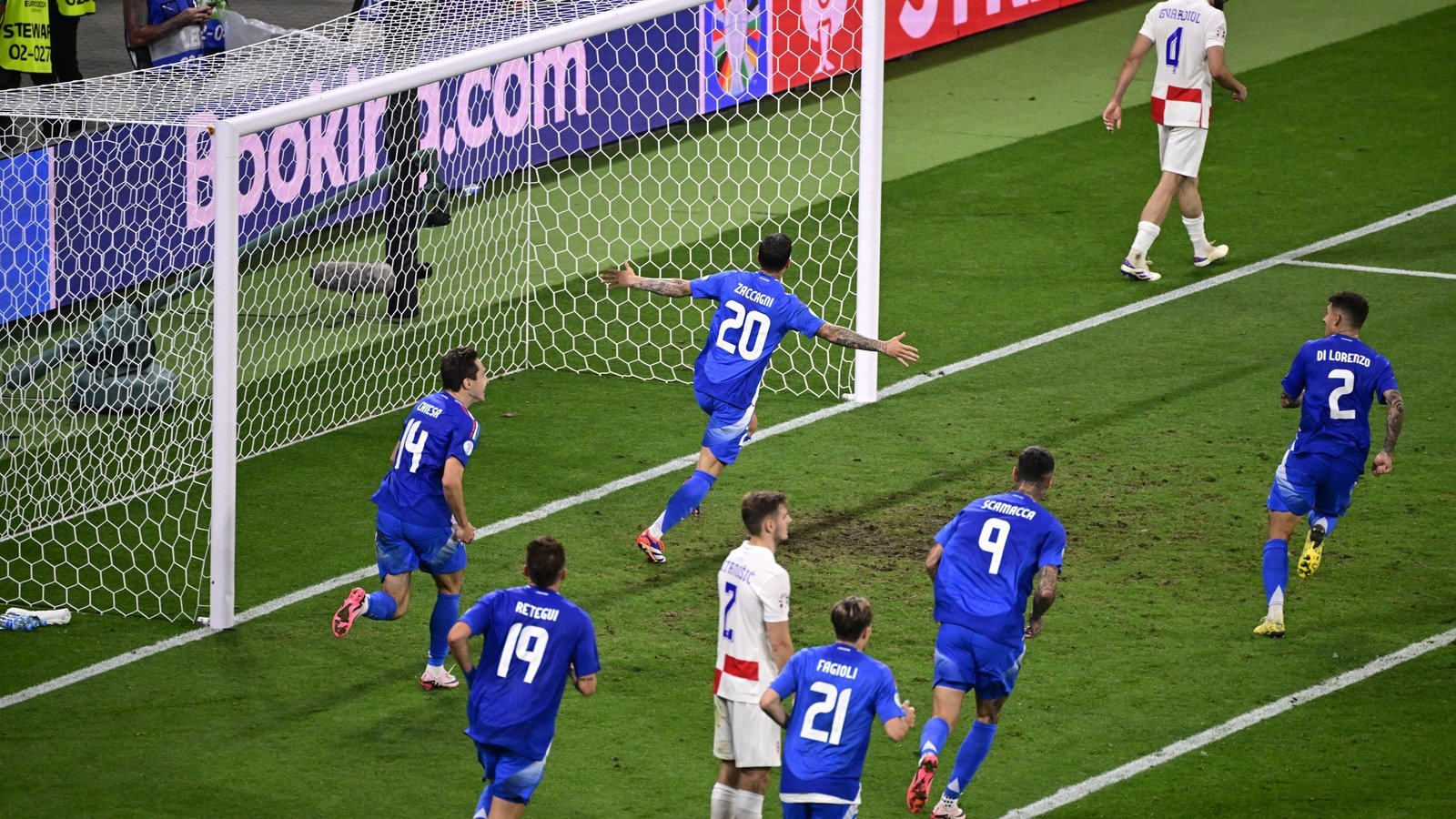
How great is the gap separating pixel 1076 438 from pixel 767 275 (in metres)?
2.80

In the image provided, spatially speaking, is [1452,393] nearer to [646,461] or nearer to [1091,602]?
[1091,602]

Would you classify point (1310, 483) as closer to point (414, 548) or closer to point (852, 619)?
point (852, 619)

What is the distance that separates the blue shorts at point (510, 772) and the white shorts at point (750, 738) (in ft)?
2.28

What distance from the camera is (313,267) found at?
13.5 meters

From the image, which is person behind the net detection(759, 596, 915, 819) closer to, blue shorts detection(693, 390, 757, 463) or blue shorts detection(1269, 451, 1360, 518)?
blue shorts detection(1269, 451, 1360, 518)

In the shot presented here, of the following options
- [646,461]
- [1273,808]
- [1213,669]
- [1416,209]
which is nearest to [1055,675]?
[1213,669]

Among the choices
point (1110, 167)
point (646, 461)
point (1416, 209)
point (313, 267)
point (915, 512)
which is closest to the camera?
point (915, 512)

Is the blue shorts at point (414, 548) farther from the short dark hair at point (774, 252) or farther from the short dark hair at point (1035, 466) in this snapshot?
the short dark hair at point (1035, 466)

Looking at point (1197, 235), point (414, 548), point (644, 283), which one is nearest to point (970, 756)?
point (414, 548)

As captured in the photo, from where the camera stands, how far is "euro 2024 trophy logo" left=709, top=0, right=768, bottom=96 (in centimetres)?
1638

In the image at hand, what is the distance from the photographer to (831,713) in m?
6.71

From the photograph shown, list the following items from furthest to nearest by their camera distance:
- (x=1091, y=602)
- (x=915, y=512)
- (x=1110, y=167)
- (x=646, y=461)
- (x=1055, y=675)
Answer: (x=1110, y=167)
(x=646, y=461)
(x=915, y=512)
(x=1091, y=602)
(x=1055, y=675)

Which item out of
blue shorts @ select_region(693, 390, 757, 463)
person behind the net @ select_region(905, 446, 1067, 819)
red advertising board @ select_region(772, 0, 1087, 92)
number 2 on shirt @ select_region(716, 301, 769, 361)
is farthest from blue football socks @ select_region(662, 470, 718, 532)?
red advertising board @ select_region(772, 0, 1087, 92)

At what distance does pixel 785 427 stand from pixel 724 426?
7.18 feet
